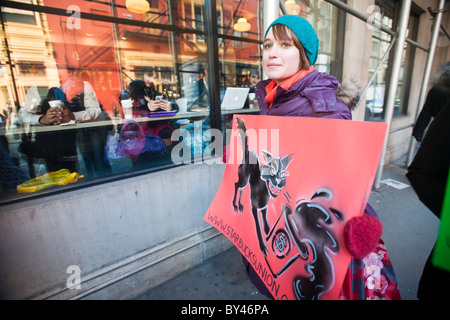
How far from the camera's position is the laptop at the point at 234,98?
2.80 meters

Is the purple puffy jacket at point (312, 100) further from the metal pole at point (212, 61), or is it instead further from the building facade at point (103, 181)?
the metal pole at point (212, 61)

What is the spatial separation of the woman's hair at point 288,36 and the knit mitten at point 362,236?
87cm

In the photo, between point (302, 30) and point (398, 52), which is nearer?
point (302, 30)

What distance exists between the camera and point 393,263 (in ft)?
7.07

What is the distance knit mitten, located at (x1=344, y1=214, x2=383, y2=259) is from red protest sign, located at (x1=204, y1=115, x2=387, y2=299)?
0.13ft

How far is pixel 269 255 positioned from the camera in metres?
1.07

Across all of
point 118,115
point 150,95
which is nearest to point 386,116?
point 150,95

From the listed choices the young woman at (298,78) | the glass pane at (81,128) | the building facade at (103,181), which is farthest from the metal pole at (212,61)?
the young woman at (298,78)

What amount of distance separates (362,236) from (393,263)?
79.7 inches

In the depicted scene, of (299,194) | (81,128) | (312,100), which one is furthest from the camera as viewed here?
(81,128)

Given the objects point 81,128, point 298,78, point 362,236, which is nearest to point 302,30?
point 298,78

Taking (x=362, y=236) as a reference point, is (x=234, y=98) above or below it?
above

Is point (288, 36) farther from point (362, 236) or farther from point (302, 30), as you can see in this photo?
point (362, 236)

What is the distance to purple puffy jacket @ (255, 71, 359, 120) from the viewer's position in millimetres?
1058
